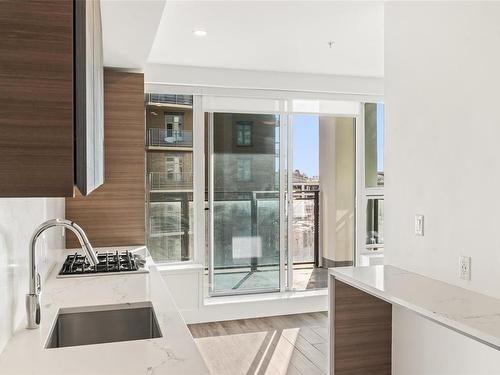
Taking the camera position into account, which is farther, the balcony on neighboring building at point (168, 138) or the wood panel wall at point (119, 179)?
the balcony on neighboring building at point (168, 138)

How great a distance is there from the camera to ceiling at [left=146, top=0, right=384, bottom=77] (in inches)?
118

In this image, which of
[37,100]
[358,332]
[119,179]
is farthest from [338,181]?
[37,100]

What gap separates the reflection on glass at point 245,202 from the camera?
15.9 ft

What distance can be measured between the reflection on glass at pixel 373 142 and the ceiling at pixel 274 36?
1.91ft

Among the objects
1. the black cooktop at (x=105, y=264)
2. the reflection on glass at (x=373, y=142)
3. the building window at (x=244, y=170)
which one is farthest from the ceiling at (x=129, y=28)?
the reflection on glass at (x=373, y=142)

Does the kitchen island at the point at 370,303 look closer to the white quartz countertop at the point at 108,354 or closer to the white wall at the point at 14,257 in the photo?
the white quartz countertop at the point at 108,354

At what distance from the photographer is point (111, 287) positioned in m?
2.29

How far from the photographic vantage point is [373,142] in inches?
208

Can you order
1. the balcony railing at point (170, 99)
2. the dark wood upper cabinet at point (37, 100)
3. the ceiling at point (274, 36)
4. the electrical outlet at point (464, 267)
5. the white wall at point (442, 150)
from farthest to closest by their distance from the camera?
the balcony railing at point (170, 99), the ceiling at point (274, 36), the electrical outlet at point (464, 267), the white wall at point (442, 150), the dark wood upper cabinet at point (37, 100)

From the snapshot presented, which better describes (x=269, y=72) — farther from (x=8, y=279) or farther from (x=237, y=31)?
(x=8, y=279)

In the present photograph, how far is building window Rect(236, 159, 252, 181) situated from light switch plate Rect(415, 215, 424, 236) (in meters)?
2.49

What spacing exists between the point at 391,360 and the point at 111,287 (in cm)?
181

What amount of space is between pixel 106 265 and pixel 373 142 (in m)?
3.55

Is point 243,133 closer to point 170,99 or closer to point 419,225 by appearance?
point 170,99
